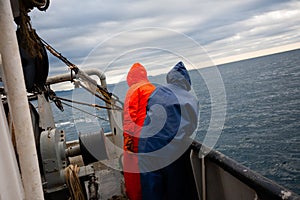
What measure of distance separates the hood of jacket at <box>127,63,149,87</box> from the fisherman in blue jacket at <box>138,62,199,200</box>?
33.7 inches

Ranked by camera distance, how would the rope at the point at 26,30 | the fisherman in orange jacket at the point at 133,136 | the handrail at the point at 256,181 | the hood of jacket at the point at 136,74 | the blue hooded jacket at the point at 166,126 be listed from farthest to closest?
the hood of jacket at the point at 136,74 → the fisherman in orange jacket at the point at 133,136 → the blue hooded jacket at the point at 166,126 → the handrail at the point at 256,181 → the rope at the point at 26,30

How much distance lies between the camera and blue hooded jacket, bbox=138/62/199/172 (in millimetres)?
1881

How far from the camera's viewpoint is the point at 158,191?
1.98 metres

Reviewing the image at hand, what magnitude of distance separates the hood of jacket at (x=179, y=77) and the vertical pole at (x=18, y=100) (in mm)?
1452

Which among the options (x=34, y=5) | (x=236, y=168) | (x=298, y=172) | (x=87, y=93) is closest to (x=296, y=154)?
(x=298, y=172)

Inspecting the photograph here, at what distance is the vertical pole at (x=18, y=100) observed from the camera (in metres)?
0.75

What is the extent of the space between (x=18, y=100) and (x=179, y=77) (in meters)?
1.48

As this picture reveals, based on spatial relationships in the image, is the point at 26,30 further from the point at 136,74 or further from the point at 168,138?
the point at 136,74

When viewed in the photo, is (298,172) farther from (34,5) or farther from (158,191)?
(34,5)

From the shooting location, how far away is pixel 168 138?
188 cm

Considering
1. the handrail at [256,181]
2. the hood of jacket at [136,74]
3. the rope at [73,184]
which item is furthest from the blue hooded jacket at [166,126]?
the hood of jacket at [136,74]

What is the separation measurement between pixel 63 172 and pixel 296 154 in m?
11.6

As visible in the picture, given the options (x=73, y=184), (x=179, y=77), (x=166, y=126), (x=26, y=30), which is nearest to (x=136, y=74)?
(x=179, y=77)

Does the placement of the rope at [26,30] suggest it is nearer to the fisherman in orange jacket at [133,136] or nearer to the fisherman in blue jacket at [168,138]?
the fisherman in blue jacket at [168,138]
